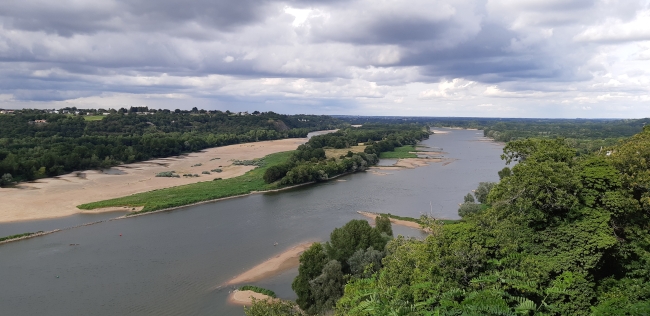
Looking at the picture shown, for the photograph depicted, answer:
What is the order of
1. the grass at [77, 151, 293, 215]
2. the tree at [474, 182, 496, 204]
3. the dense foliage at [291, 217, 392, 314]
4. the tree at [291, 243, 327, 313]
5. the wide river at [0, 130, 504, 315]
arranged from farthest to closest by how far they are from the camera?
the grass at [77, 151, 293, 215]
the tree at [474, 182, 496, 204]
the wide river at [0, 130, 504, 315]
the tree at [291, 243, 327, 313]
the dense foliage at [291, 217, 392, 314]

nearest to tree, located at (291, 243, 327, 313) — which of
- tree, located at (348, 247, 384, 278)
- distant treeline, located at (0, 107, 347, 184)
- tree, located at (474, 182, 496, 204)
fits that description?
tree, located at (348, 247, 384, 278)

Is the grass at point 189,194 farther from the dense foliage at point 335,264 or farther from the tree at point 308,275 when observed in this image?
the tree at point 308,275

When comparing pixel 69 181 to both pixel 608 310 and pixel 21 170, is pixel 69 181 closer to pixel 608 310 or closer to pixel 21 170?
pixel 21 170

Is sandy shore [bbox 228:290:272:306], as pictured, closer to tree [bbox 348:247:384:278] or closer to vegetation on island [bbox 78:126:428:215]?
tree [bbox 348:247:384:278]

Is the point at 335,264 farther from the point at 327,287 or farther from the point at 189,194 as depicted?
the point at 189,194

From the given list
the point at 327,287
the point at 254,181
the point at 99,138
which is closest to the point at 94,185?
the point at 254,181
